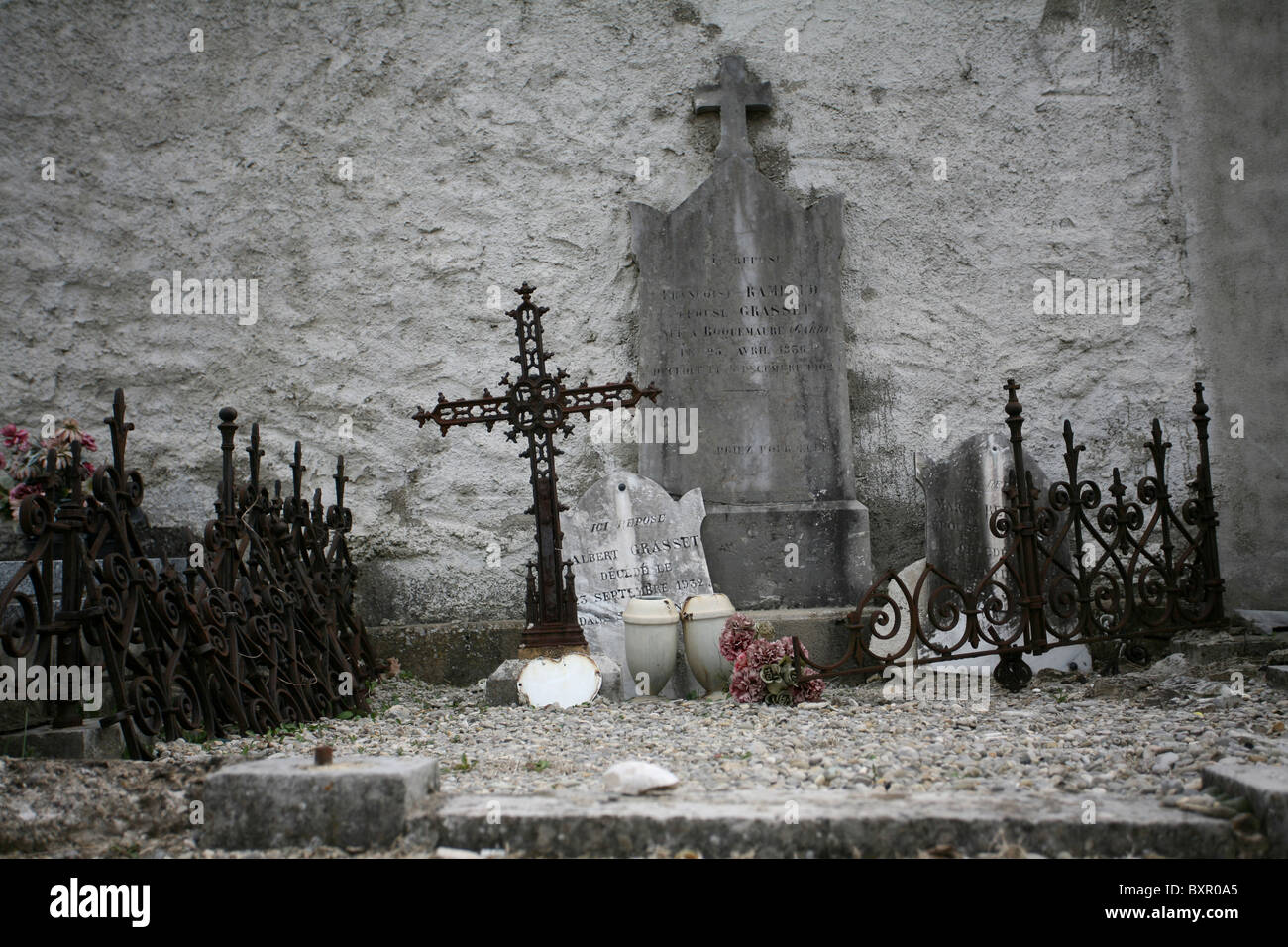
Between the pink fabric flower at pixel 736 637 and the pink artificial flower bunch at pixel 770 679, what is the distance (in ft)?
0.46

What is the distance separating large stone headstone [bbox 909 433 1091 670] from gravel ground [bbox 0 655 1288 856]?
0.94 meters

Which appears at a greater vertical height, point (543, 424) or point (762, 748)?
point (543, 424)

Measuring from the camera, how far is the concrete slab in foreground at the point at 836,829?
6.36 ft

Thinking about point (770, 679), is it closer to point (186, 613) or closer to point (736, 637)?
point (736, 637)

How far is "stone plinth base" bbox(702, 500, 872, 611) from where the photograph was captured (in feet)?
17.9

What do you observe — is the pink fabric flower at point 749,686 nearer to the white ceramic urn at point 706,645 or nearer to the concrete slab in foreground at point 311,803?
the white ceramic urn at point 706,645

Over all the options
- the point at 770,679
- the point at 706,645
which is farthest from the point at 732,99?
the point at 770,679

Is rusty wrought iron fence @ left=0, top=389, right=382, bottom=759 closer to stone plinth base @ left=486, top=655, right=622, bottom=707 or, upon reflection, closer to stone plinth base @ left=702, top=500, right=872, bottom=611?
stone plinth base @ left=486, top=655, right=622, bottom=707

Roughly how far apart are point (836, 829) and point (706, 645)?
247cm

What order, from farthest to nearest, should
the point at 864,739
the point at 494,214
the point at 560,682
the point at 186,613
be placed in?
1. the point at 494,214
2. the point at 560,682
3. the point at 186,613
4. the point at 864,739

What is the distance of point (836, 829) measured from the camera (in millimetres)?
1966

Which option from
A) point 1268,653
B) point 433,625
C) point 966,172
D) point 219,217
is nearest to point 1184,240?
point 966,172

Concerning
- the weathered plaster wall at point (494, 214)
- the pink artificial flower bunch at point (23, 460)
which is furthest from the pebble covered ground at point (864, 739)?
the pink artificial flower bunch at point (23, 460)
